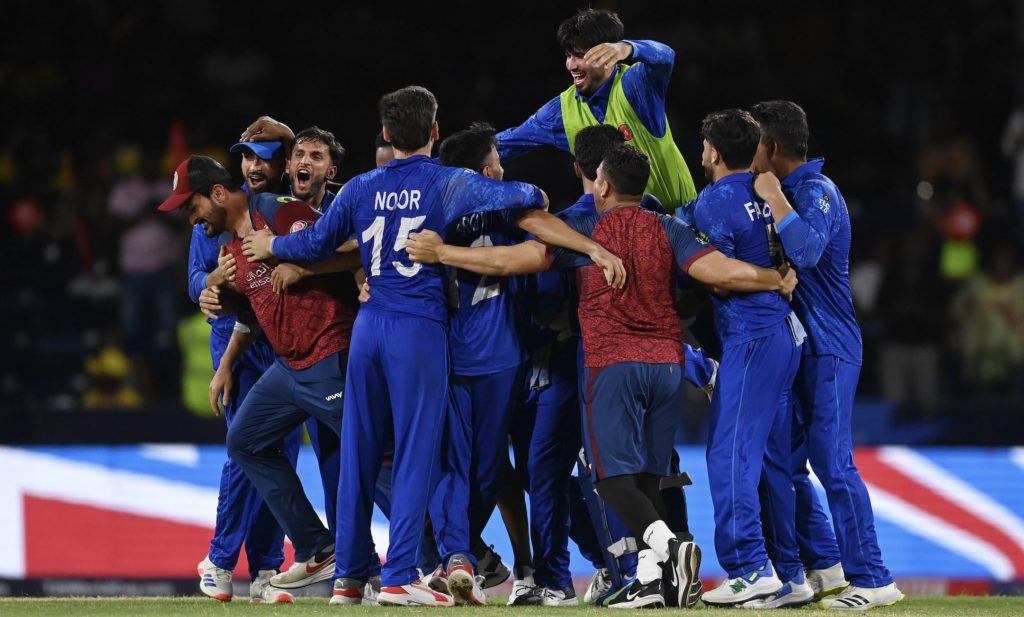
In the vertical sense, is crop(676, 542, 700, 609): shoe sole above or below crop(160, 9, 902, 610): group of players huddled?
below

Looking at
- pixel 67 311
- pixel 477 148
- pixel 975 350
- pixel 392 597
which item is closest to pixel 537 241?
pixel 477 148

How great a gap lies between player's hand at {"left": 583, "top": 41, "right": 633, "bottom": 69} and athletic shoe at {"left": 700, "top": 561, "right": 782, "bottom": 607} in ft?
9.23

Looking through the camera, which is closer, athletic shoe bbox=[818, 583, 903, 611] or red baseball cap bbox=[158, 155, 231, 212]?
athletic shoe bbox=[818, 583, 903, 611]

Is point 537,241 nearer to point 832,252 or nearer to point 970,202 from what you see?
point 832,252

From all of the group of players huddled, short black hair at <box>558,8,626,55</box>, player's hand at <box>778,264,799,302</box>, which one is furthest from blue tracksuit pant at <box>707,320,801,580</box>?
short black hair at <box>558,8,626,55</box>

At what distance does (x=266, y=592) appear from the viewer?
827 centimetres

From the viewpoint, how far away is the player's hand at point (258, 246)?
7.83m

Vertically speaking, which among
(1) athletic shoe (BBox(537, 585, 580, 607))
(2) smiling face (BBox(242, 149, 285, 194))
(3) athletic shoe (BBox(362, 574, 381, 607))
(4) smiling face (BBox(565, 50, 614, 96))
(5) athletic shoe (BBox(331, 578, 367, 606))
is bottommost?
(1) athletic shoe (BBox(537, 585, 580, 607))

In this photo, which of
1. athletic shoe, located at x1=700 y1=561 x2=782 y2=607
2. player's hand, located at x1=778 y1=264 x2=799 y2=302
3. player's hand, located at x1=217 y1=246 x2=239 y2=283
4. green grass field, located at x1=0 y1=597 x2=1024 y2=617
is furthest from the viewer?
player's hand, located at x1=217 y1=246 x2=239 y2=283

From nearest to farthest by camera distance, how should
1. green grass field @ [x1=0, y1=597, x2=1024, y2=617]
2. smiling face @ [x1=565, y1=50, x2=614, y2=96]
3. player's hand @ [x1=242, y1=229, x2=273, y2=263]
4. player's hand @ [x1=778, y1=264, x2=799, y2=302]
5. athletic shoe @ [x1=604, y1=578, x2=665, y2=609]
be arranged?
green grass field @ [x1=0, y1=597, x2=1024, y2=617], athletic shoe @ [x1=604, y1=578, x2=665, y2=609], player's hand @ [x1=778, y1=264, x2=799, y2=302], player's hand @ [x1=242, y1=229, x2=273, y2=263], smiling face @ [x1=565, y1=50, x2=614, y2=96]

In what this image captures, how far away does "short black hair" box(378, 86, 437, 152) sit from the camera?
294 inches

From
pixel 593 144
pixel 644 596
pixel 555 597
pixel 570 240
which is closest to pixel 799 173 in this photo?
pixel 593 144

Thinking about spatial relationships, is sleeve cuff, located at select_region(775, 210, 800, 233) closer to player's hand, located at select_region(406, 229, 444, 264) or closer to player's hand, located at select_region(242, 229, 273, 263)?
player's hand, located at select_region(406, 229, 444, 264)

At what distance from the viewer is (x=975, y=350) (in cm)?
1501
